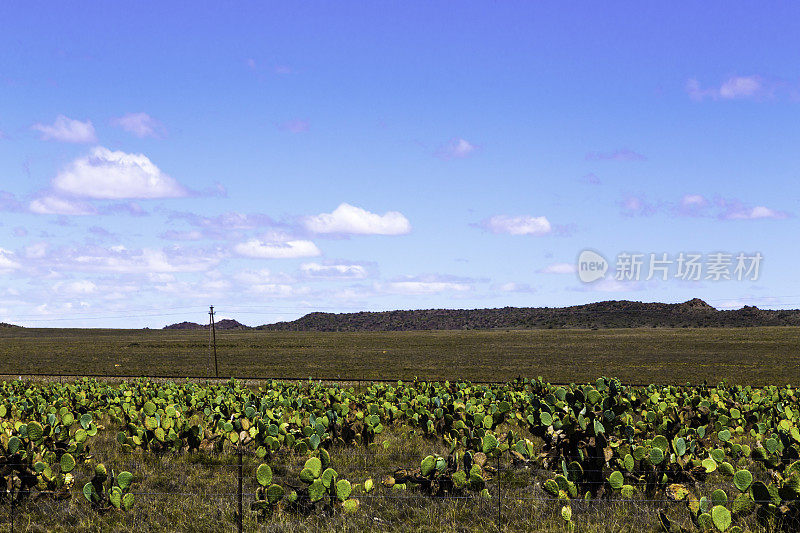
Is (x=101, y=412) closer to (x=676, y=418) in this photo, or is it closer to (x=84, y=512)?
(x=84, y=512)

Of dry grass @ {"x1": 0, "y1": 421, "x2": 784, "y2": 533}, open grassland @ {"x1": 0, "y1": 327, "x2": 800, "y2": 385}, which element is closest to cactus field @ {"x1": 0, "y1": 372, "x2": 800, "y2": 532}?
dry grass @ {"x1": 0, "y1": 421, "x2": 784, "y2": 533}

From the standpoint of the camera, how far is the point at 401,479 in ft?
41.3

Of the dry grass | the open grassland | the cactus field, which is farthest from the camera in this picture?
the open grassland

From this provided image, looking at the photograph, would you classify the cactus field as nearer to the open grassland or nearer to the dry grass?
the dry grass

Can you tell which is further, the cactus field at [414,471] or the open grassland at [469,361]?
the open grassland at [469,361]

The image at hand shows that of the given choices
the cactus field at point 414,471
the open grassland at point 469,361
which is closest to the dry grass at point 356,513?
the cactus field at point 414,471

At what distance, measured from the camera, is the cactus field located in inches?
446

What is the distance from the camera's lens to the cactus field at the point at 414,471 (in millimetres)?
11336

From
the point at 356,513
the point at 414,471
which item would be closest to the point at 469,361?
the point at 414,471

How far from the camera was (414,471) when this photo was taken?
41.6 feet

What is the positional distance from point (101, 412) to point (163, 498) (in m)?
11.6

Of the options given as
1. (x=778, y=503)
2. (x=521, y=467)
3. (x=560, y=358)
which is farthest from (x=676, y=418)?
(x=560, y=358)

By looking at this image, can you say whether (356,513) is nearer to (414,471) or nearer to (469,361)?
(414,471)

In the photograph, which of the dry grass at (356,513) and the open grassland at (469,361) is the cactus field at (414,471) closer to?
the dry grass at (356,513)
